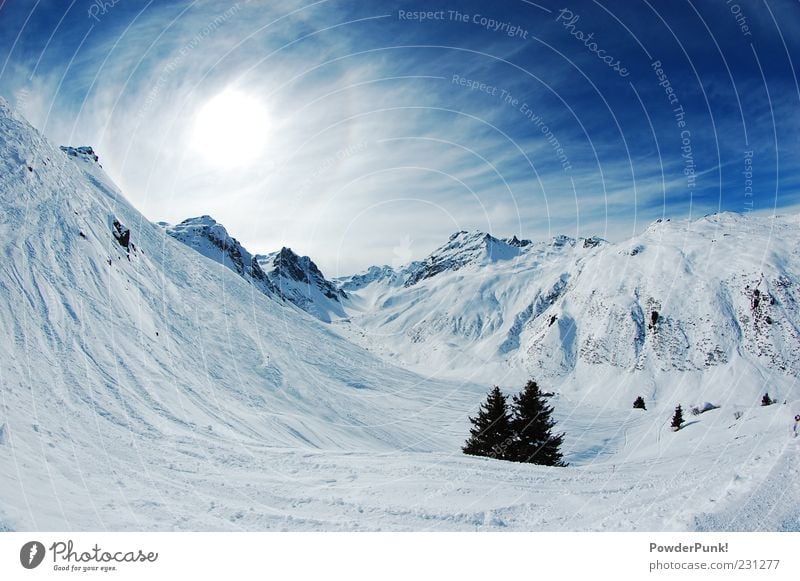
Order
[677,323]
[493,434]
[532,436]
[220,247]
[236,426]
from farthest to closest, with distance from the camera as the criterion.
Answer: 1. [220,247]
2. [677,323]
3. [493,434]
4. [532,436]
5. [236,426]

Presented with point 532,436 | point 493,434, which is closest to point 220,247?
point 493,434

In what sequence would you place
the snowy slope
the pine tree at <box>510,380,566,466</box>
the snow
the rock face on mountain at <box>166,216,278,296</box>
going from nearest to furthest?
1. the snow
2. the pine tree at <box>510,380,566,466</box>
3. the snowy slope
4. the rock face on mountain at <box>166,216,278,296</box>

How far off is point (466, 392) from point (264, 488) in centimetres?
5459

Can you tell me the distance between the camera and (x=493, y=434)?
22.5 meters

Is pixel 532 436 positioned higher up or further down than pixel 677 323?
further down

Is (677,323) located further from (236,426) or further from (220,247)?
(220,247)

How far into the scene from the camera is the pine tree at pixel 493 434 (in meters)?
22.0

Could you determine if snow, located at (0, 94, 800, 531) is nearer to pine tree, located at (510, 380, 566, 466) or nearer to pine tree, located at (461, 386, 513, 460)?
pine tree, located at (510, 380, 566, 466)

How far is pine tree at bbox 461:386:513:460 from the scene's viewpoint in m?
22.0

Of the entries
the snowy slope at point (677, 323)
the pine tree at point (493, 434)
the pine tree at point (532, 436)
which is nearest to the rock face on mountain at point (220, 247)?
the snowy slope at point (677, 323)

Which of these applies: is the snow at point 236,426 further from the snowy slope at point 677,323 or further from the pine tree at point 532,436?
the snowy slope at point 677,323

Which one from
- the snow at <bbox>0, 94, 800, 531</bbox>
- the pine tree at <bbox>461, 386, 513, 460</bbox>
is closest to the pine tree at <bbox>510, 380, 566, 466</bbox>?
the pine tree at <bbox>461, 386, 513, 460</bbox>

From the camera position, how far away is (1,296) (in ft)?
53.8

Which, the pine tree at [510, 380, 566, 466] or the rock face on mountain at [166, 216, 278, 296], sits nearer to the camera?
the pine tree at [510, 380, 566, 466]
